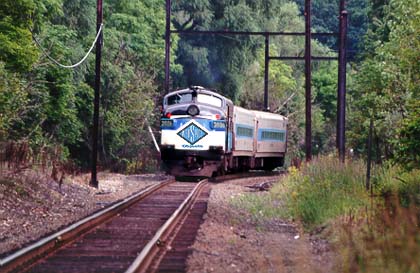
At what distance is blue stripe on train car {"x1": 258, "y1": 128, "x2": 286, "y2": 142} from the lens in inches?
1757

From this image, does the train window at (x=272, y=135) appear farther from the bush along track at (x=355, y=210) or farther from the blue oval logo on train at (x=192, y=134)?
the bush along track at (x=355, y=210)

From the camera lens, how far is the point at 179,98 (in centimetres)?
3581

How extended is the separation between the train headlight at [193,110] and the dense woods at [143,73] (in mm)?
4804

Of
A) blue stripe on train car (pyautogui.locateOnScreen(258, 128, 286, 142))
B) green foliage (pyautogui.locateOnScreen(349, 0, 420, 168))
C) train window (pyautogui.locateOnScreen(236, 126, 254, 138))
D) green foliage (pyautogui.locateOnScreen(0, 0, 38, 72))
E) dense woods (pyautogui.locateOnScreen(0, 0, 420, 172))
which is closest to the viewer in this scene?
green foliage (pyautogui.locateOnScreen(349, 0, 420, 168))

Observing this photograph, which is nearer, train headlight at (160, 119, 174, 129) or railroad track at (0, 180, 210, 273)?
railroad track at (0, 180, 210, 273)

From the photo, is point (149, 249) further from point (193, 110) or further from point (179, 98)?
point (179, 98)

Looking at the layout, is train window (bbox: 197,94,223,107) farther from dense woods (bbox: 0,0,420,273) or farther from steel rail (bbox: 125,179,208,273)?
steel rail (bbox: 125,179,208,273)

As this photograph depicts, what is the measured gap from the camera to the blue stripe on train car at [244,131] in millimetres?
38528

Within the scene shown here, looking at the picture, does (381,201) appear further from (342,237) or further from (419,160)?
(342,237)

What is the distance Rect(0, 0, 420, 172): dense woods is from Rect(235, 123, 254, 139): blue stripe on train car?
4712 millimetres

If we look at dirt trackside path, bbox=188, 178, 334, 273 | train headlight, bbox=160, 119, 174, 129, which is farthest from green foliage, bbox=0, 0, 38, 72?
dirt trackside path, bbox=188, 178, 334, 273

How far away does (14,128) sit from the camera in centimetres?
3478

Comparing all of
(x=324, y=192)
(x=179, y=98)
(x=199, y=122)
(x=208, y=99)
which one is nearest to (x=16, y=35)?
(x=199, y=122)

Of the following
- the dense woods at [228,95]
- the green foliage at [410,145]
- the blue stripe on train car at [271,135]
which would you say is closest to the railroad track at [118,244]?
the dense woods at [228,95]
